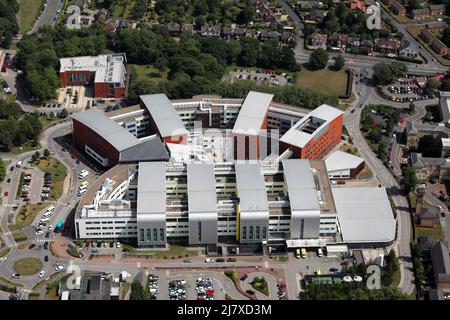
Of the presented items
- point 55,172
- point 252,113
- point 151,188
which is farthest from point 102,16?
point 151,188

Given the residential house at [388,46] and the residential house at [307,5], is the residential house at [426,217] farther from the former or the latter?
the residential house at [307,5]

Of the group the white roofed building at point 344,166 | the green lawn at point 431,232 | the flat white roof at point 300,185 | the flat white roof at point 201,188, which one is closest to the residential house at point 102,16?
the flat white roof at point 201,188

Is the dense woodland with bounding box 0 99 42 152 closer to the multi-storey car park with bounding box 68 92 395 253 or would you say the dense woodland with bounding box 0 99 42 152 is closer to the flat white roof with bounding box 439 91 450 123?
the multi-storey car park with bounding box 68 92 395 253

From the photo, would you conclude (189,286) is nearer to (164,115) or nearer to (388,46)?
(164,115)
